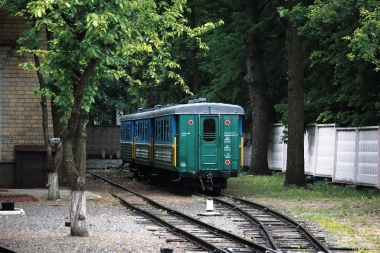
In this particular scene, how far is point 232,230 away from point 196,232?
958mm

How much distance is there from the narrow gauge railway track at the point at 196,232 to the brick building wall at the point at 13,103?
594cm

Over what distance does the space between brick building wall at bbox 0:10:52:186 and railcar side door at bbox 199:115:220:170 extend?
5.31 m

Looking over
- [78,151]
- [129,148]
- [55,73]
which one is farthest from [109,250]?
[129,148]

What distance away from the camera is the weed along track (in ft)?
47.4

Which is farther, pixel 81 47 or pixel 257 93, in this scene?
pixel 257 93

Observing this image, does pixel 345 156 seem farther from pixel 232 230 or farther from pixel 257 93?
pixel 232 230

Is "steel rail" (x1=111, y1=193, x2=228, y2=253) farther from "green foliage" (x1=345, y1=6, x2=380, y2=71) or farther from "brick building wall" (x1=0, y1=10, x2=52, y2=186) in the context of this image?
"green foliage" (x1=345, y1=6, x2=380, y2=71)

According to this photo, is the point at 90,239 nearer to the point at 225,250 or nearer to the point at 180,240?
the point at 180,240

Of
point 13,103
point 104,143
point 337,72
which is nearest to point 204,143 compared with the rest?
point 337,72

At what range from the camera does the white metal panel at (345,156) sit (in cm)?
2942

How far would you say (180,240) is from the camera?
609 inches

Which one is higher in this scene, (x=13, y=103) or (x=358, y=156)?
(x=13, y=103)

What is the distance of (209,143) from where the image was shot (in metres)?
27.1

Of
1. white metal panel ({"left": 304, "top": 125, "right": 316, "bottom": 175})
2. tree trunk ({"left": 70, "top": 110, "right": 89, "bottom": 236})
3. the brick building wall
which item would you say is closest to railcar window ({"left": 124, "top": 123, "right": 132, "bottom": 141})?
white metal panel ({"left": 304, "top": 125, "right": 316, "bottom": 175})
